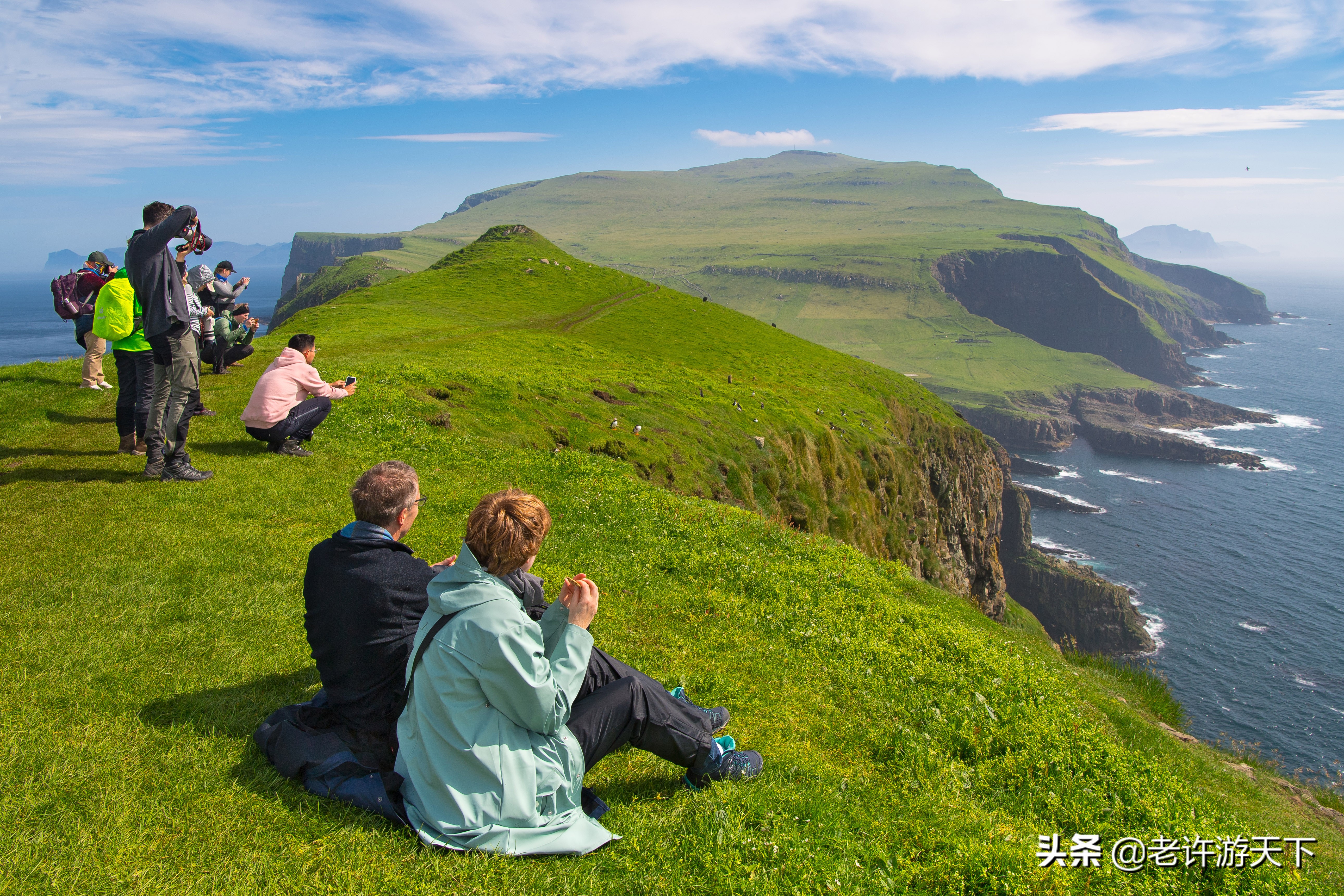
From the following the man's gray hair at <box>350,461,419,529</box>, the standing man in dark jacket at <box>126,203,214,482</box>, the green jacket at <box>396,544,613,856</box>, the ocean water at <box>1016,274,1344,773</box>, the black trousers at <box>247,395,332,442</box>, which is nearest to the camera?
the green jacket at <box>396,544,613,856</box>

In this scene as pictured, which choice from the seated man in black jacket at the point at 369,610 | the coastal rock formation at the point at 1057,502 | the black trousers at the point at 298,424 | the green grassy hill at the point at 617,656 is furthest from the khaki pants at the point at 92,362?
the coastal rock formation at the point at 1057,502

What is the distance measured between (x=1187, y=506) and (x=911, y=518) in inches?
5490

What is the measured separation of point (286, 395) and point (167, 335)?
3190 millimetres

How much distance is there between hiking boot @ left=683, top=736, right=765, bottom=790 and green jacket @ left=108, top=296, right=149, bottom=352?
13.8 metres

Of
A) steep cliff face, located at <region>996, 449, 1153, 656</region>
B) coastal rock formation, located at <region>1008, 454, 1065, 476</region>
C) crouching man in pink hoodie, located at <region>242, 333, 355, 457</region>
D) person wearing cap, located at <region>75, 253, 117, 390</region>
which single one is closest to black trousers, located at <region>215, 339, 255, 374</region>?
person wearing cap, located at <region>75, 253, 117, 390</region>

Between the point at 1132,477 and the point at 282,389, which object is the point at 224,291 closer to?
the point at 282,389

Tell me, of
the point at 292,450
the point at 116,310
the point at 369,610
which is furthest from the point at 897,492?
→ the point at 369,610

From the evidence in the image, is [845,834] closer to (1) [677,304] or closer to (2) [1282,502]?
(1) [677,304]

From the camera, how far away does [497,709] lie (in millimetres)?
5676

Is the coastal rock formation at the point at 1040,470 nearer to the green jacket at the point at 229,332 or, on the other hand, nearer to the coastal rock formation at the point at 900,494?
the coastal rock formation at the point at 900,494

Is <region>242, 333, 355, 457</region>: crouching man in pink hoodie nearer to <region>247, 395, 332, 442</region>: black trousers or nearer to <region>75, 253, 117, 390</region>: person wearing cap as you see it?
<region>247, 395, 332, 442</region>: black trousers

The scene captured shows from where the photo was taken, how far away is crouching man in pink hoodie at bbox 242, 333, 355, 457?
16.3 metres

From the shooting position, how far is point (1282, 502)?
156 m

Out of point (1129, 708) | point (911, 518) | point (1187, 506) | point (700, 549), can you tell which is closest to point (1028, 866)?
point (700, 549)
